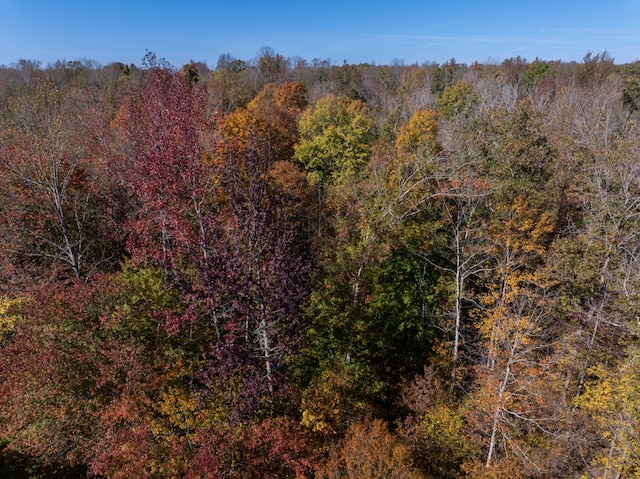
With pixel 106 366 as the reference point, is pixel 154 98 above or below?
above

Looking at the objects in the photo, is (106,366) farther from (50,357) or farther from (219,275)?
(219,275)

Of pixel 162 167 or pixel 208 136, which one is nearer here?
pixel 162 167

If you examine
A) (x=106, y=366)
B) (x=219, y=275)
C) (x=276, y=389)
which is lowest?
(x=276, y=389)

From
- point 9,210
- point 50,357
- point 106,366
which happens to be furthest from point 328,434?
point 9,210

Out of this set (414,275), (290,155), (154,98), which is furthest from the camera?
(290,155)

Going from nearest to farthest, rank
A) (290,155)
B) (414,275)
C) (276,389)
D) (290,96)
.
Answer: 1. (276,389)
2. (414,275)
3. (290,155)
4. (290,96)

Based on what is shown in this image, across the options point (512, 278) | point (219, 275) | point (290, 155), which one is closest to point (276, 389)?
point (219, 275)
